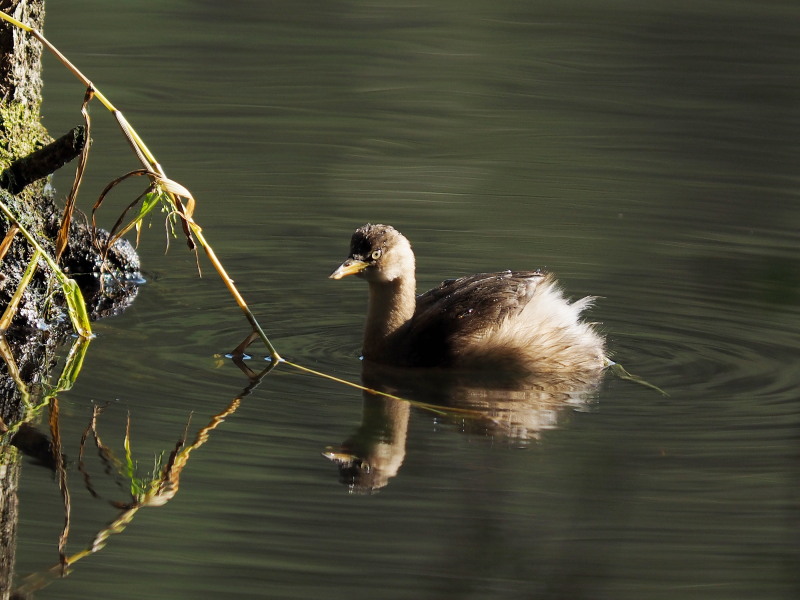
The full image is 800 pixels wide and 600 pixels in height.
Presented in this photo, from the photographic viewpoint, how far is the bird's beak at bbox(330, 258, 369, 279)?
655cm

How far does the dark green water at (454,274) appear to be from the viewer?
14.6ft

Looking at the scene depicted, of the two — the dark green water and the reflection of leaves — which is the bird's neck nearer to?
the dark green water

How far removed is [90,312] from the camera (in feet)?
23.6

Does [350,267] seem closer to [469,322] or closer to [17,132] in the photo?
[469,322]

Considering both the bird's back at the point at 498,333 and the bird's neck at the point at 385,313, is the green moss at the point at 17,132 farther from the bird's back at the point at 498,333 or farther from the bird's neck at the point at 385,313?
the bird's back at the point at 498,333

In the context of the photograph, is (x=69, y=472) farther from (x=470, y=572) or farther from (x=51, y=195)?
(x=51, y=195)

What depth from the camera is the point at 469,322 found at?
6.56 meters

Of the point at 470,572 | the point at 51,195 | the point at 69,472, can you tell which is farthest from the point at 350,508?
the point at 51,195

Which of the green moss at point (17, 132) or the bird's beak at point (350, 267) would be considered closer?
the bird's beak at point (350, 267)

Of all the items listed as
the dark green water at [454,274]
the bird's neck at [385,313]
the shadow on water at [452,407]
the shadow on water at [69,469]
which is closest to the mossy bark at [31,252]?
the dark green water at [454,274]

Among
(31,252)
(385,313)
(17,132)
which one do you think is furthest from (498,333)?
(17,132)

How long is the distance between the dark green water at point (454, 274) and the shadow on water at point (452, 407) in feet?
0.20

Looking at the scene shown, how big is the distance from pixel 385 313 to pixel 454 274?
1233 mm

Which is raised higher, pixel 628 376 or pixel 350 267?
pixel 350 267
